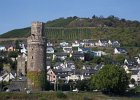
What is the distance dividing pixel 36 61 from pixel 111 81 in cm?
990

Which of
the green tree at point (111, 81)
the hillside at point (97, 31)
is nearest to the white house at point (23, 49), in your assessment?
the hillside at point (97, 31)

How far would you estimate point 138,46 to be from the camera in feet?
397

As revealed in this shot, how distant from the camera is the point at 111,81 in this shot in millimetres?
56938

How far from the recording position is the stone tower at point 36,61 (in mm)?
52134

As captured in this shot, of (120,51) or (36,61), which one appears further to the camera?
(120,51)

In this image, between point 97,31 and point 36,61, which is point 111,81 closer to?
Result: point 36,61

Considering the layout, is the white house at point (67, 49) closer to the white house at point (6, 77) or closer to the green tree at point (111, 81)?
the white house at point (6, 77)

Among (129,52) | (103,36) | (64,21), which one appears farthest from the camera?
(64,21)

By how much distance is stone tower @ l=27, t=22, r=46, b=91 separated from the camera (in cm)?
5213

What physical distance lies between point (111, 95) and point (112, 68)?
4.12 m

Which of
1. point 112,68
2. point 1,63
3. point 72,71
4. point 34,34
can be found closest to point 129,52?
point 72,71

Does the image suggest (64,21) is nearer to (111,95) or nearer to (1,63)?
(1,63)

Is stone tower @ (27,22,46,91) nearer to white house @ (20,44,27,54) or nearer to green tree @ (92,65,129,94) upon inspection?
green tree @ (92,65,129,94)

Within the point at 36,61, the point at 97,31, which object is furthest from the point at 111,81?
the point at 97,31
